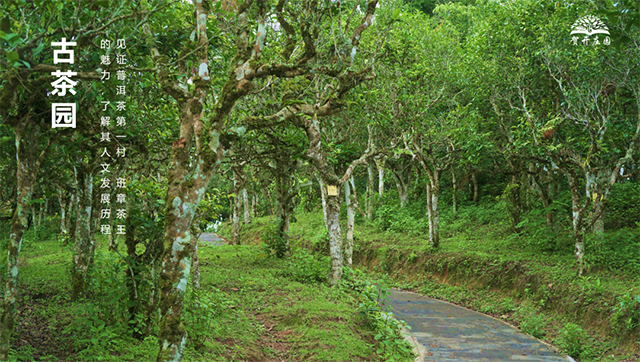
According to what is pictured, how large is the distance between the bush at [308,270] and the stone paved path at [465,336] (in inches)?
97.6

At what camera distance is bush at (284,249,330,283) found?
12.8 meters

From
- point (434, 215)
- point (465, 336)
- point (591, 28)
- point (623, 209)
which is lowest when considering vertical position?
point (465, 336)

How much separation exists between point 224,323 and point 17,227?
419cm

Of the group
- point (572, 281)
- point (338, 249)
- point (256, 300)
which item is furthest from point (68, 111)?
point (572, 281)

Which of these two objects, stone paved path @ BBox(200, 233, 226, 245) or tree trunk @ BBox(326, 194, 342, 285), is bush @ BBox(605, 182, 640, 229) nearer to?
tree trunk @ BBox(326, 194, 342, 285)

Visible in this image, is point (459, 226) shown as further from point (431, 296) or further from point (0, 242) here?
point (0, 242)

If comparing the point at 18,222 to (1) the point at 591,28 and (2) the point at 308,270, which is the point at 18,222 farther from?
(2) the point at 308,270

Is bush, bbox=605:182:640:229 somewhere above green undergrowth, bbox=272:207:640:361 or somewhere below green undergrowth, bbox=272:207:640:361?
above

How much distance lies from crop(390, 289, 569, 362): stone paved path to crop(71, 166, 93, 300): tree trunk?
23.5 feet

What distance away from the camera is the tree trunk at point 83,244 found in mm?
8555

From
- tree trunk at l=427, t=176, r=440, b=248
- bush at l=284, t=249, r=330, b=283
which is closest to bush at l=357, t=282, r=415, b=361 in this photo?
bush at l=284, t=249, r=330, b=283

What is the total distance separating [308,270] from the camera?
507 inches

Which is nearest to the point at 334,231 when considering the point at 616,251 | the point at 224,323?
the point at 224,323

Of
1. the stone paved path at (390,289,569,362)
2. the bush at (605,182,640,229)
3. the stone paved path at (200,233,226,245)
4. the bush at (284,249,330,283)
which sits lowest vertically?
the stone paved path at (390,289,569,362)
